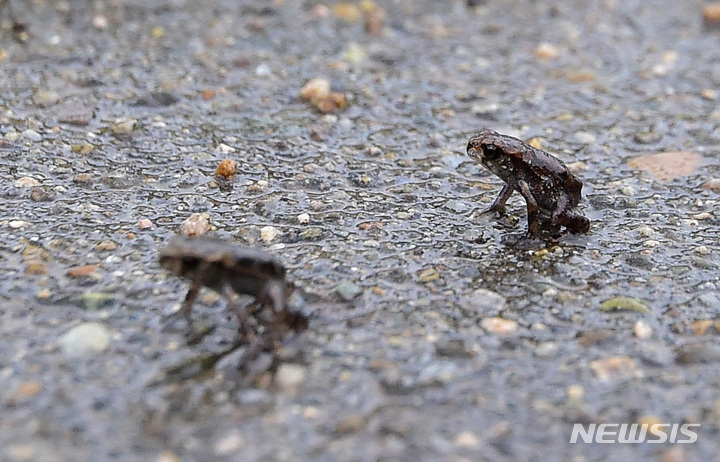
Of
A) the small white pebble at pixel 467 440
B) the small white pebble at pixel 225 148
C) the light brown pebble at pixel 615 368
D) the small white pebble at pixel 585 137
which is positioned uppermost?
the small white pebble at pixel 585 137

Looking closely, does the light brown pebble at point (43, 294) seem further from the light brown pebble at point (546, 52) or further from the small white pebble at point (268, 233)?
the light brown pebble at point (546, 52)

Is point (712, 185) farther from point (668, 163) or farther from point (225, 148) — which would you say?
point (225, 148)

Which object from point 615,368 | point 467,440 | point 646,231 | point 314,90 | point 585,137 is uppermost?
point 314,90

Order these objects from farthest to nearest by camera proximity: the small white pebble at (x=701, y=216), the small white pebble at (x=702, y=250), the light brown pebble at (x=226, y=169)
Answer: the light brown pebble at (x=226, y=169)
the small white pebble at (x=701, y=216)
the small white pebble at (x=702, y=250)

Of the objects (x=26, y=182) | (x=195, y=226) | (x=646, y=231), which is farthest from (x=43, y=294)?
(x=646, y=231)

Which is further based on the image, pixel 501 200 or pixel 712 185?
pixel 712 185

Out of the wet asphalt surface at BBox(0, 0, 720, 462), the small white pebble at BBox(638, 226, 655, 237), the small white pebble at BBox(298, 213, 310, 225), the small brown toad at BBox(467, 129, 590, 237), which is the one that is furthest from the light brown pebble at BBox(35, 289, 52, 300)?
the small white pebble at BBox(638, 226, 655, 237)

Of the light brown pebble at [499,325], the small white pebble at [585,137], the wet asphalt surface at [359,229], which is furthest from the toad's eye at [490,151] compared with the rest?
the small white pebble at [585,137]
